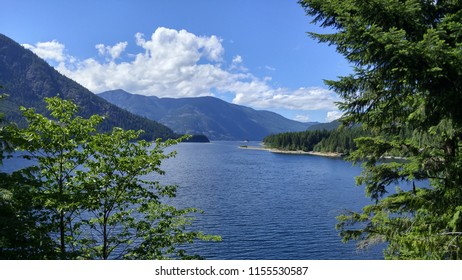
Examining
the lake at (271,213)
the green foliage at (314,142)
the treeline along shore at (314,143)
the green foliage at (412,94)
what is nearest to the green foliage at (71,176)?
the green foliage at (412,94)

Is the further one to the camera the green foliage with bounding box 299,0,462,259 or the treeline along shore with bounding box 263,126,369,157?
the treeline along shore with bounding box 263,126,369,157

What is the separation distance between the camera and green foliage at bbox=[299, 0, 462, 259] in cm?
650

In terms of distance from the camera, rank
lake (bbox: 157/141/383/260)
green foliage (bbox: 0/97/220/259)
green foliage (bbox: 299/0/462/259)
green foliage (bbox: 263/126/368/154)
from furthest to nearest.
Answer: green foliage (bbox: 263/126/368/154) → lake (bbox: 157/141/383/260) → green foliage (bbox: 0/97/220/259) → green foliage (bbox: 299/0/462/259)

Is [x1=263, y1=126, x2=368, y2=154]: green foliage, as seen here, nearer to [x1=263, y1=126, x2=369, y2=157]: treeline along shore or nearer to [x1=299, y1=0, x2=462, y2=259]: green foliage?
[x1=263, y1=126, x2=369, y2=157]: treeline along shore

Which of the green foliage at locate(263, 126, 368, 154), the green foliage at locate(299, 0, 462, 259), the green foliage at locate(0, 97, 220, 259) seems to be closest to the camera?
the green foliage at locate(299, 0, 462, 259)

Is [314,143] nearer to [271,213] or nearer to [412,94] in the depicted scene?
[271,213]

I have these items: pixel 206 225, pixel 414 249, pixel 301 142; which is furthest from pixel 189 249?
pixel 301 142

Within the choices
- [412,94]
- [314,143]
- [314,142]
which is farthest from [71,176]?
[314,142]

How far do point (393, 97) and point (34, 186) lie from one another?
9.71 m

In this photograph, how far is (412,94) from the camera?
8.14m

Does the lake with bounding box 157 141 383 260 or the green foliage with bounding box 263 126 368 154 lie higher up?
the green foliage with bounding box 263 126 368 154

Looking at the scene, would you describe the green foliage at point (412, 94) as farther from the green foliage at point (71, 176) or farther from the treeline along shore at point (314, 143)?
the treeline along shore at point (314, 143)

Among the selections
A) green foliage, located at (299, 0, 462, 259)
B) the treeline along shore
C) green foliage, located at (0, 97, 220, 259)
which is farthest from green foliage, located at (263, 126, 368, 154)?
green foliage, located at (0, 97, 220, 259)

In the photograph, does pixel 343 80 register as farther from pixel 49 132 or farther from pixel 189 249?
pixel 189 249
